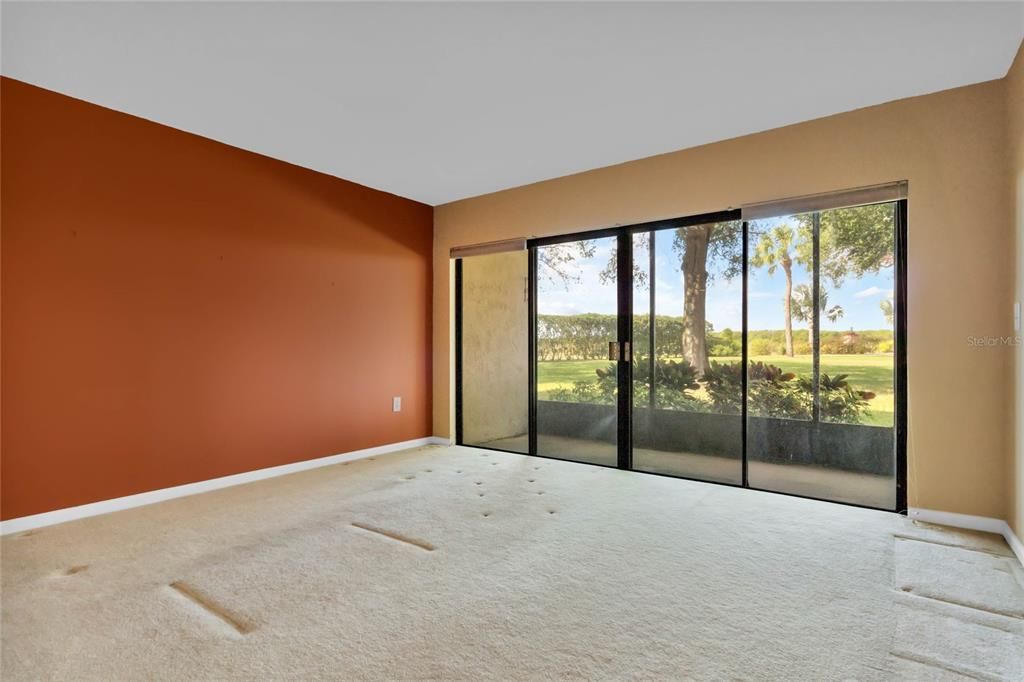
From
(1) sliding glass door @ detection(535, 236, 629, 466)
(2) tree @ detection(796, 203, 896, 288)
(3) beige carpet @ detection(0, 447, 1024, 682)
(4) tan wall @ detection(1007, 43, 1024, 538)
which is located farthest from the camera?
(1) sliding glass door @ detection(535, 236, 629, 466)

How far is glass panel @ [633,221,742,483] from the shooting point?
3648mm

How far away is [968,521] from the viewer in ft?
9.08

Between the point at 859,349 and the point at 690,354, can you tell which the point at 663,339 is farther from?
the point at 859,349

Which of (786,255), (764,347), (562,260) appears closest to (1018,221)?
(786,255)

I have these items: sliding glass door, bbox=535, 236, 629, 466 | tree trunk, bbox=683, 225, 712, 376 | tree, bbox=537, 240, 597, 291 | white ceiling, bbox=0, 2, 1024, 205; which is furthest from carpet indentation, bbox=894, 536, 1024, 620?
tree, bbox=537, 240, 597, 291

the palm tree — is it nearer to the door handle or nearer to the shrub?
the shrub

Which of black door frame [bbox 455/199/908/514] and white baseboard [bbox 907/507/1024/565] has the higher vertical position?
black door frame [bbox 455/199/908/514]

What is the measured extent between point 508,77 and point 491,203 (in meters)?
2.07

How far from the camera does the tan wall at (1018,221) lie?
241 cm

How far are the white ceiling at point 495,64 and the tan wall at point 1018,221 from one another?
0.17 meters

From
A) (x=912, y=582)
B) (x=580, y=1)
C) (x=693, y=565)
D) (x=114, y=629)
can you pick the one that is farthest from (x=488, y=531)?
(x=580, y=1)

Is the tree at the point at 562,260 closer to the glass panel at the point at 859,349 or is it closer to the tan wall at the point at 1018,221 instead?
the glass panel at the point at 859,349

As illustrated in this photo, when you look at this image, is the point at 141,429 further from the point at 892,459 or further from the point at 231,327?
the point at 892,459

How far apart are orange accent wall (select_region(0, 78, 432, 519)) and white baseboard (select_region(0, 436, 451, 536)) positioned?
5cm
